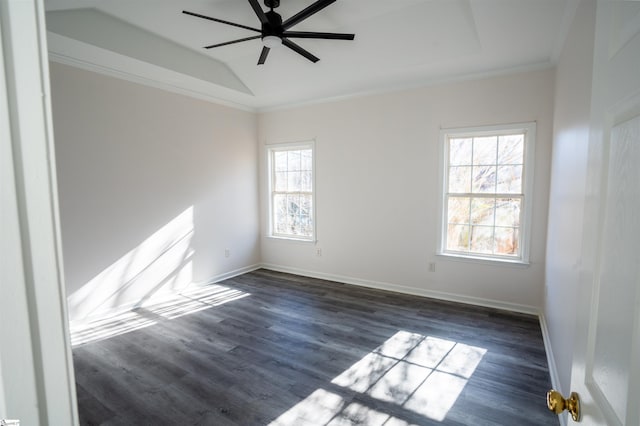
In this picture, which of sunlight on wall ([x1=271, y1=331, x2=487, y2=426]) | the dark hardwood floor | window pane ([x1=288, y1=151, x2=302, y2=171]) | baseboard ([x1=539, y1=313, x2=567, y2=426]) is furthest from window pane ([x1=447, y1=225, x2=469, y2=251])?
window pane ([x1=288, y1=151, x2=302, y2=171])

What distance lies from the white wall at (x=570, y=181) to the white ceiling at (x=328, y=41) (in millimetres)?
509

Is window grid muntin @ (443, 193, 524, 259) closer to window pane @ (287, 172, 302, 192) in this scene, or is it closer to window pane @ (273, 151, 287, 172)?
window pane @ (287, 172, 302, 192)

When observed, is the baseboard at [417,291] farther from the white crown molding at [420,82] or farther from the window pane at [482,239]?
the white crown molding at [420,82]

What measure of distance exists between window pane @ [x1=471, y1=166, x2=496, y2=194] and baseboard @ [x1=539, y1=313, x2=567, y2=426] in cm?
151

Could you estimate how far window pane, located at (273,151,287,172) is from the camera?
5465 mm

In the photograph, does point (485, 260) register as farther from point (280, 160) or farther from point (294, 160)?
point (280, 160)

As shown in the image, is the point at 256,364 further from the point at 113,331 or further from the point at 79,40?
the point at 79,40

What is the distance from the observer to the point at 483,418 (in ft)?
6.55

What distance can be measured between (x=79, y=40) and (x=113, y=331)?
9.25 ft

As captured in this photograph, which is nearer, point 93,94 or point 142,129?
point 93,94

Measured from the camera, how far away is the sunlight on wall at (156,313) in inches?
126

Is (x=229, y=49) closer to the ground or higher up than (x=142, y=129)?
higher up

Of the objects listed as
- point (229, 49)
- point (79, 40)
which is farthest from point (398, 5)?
point (79, 40)

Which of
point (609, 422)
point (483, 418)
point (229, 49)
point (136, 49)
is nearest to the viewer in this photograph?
point (609, 422)
